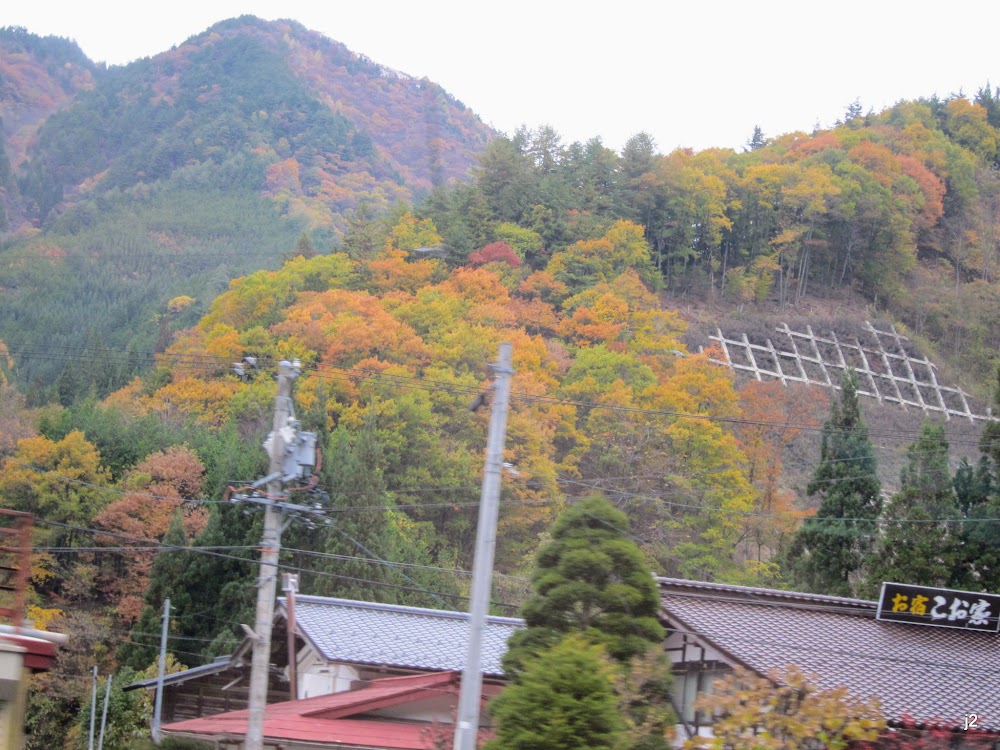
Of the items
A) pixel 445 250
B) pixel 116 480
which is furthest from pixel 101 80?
pixel 116 480

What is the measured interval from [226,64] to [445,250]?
11583 centimetres

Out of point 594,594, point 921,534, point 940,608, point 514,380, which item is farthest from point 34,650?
point 514,380

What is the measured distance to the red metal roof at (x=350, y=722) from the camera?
13.5 m

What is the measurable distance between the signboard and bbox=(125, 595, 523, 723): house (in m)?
6.62

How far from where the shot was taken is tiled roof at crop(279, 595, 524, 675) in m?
17.2

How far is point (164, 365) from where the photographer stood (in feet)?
169

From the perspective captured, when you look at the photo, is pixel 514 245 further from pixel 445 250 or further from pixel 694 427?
pixel 694 427

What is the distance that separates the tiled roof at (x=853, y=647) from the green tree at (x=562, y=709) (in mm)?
3645

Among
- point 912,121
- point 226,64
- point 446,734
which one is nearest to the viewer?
point 446,734

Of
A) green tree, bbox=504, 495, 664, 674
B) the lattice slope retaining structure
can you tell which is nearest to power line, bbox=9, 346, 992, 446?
the lattice slope retaining structure

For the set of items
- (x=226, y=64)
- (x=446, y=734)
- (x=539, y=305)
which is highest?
(x=226, y=64)

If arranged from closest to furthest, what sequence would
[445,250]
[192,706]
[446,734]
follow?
[446,734] → [192,706] → [445,250]

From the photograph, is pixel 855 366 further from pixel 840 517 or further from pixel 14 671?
pixel 14 671

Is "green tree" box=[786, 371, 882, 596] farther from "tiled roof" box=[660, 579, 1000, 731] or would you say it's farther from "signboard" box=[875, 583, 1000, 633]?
"signboard" box=[875, 583, 1000, 633]
